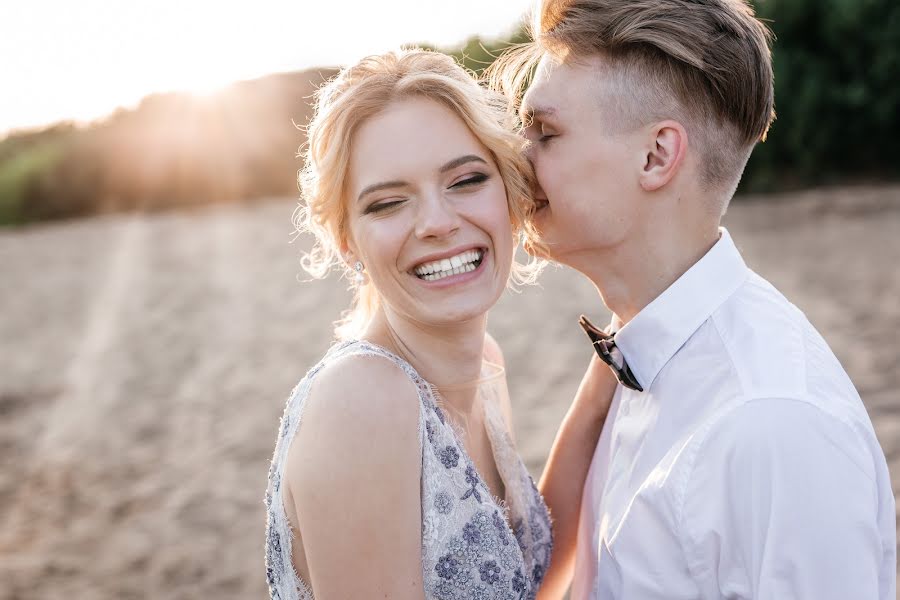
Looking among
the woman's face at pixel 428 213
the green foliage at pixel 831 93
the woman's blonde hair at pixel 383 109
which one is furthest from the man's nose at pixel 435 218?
the green foliage at pixel 831 93

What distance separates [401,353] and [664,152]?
85 centimetres

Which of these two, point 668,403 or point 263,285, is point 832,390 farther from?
point 263,285

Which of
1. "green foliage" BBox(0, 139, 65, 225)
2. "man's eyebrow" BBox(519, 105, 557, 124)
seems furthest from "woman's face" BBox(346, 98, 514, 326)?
"green foliage" BBox(0, 139, 65, 225)

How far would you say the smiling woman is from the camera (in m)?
1.87

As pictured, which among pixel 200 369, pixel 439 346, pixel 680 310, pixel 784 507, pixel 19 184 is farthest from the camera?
pixel 19 184

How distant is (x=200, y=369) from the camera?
26.9 ft

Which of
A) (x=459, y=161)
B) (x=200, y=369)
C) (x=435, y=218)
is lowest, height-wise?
(x=200, y=369)

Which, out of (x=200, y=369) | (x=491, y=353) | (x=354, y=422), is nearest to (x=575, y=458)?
(x=491, y=353)

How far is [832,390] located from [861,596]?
40 cm

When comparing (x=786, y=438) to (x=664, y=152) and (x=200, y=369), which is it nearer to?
(x=664, y=152)

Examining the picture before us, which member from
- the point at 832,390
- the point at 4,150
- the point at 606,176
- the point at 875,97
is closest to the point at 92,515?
the point at 606,176

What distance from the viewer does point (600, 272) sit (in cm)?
234

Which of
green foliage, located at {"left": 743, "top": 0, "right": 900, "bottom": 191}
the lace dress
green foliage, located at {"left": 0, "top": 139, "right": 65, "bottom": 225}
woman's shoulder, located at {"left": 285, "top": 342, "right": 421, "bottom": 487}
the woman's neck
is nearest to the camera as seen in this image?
woman's shoulder, located at {"left": 285, "top": 342, "right": 421, "bottom": 487}

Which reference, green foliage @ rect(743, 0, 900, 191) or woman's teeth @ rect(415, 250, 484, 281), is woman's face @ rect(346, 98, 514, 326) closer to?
woman's teeth @ rect(415, 250, 484, 281)
